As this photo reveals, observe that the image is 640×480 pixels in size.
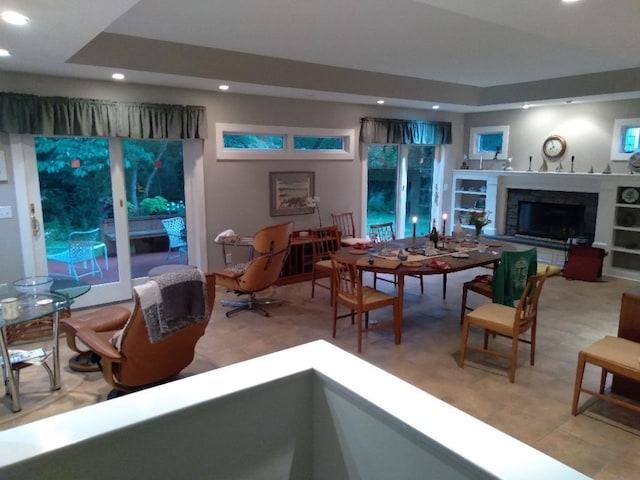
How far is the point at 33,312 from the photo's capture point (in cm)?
297

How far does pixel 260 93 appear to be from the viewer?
18.1ft

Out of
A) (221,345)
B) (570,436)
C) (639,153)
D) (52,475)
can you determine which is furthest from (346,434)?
(639,153)

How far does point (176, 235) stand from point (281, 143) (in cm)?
186

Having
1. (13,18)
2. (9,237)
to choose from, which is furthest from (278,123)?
(13,18)

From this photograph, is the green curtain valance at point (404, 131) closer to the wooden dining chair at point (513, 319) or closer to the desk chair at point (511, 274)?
the desk chair at point (511, 274)

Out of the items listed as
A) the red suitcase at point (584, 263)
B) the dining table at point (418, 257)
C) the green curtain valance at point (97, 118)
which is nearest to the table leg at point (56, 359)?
the green curtain valance at point (97, 118)

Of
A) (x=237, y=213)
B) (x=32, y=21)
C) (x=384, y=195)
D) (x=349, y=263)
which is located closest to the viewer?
(x=32, y=21)

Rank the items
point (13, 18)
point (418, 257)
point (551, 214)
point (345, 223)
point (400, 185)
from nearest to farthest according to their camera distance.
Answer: point (13, 18), point (418, 257), point (345, 223), point (551, 214), point (400, 185)

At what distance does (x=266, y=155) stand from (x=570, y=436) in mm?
4520

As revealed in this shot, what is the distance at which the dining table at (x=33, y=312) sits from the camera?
289cm

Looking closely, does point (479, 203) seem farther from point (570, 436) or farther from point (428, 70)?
point (570, 436)

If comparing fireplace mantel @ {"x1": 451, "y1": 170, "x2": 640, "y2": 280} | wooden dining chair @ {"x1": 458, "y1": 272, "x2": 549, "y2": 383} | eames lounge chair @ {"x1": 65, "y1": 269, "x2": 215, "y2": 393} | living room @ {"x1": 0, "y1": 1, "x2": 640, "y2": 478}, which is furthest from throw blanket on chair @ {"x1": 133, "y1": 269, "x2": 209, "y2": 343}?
fireplace mantel @ {"x1": 451, "y1": 170, "x2": 640, "y2": 280}

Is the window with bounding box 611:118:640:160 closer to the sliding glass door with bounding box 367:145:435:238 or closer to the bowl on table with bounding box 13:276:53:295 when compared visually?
the sliding glass door with bounding box 367:145:435:238

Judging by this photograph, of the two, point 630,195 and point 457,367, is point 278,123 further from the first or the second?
point 630,195
